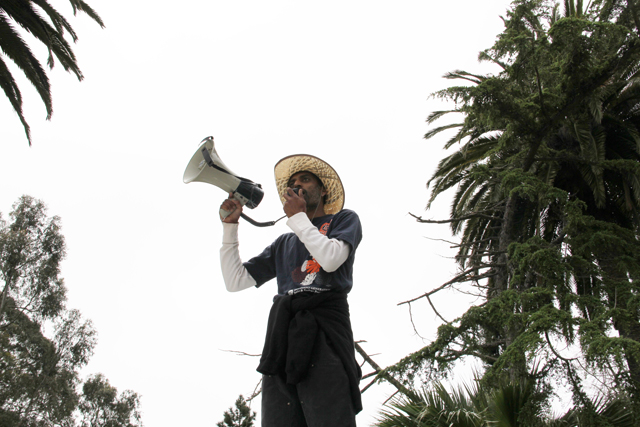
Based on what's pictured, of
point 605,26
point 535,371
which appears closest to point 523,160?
point 605,26

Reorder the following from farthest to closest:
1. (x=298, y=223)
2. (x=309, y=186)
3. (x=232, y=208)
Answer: (x=309, y=186) → (x=232, y=208) → (x=298, y=223)

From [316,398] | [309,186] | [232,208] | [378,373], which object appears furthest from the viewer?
[378,373]

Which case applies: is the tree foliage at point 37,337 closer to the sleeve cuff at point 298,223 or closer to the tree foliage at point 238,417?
the tree foliage at point 238,417

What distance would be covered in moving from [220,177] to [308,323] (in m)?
1.03

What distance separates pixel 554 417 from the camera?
5867 millimetres

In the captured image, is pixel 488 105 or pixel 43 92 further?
pixel 43 92

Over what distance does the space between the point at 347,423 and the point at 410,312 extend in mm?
5984

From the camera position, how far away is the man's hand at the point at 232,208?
2.85m

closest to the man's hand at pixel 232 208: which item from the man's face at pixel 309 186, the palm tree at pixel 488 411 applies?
the man's face at pixel 309 186

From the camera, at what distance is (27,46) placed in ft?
30.8

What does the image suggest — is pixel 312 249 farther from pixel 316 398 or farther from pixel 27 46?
pixel 27 46

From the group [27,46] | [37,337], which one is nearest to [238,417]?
[37,337]

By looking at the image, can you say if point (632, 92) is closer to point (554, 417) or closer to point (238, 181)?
point (554, 417)

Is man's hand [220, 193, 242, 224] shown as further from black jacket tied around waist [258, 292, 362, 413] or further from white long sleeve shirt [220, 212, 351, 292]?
black jacket tied around waist [258, 292, 362, 413]
